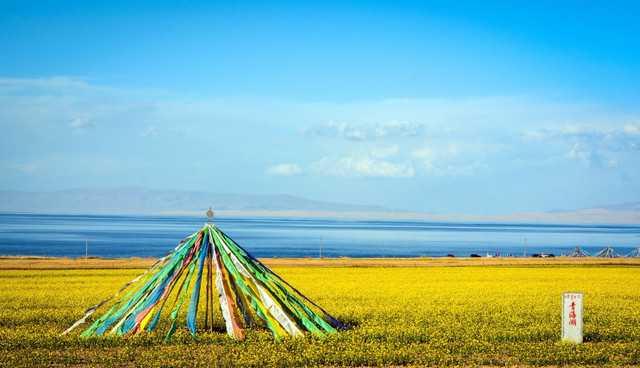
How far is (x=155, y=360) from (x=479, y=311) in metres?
12.9

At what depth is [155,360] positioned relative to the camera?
691 inches

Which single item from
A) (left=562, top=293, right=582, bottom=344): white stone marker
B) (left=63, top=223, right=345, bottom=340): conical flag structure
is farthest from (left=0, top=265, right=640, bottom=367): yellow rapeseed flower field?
(left=63, top=223, right=345, bottom=340): conical flag structure

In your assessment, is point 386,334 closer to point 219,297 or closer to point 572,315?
point 219,297

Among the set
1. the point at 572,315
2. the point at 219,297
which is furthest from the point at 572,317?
the point at 219,297

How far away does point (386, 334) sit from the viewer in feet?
69.5

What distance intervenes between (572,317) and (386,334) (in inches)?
187

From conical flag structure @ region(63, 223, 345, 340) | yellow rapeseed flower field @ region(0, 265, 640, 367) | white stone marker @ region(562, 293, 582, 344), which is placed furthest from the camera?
conical flag structure @ region(63, 223, 345, 340)

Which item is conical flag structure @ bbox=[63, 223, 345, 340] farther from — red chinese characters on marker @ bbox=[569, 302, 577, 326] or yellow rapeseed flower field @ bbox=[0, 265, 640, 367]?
red chinese characters on marker @ bbox=[569, 302, 577, 326]

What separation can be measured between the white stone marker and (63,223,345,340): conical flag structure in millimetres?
5953

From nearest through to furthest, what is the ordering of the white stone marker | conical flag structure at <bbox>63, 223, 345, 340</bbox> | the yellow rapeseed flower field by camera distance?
1. the yellow rapeseed flower field
2. the white stone marker
3. conical flag structure at <bbox>63, 223, 345, 340</bbox>

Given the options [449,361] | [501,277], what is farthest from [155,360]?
[501,277]

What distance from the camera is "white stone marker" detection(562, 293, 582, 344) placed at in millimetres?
20000

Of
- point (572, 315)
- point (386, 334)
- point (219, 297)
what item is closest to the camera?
point (572, 315)

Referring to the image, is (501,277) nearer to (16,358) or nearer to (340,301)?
(340,301)
